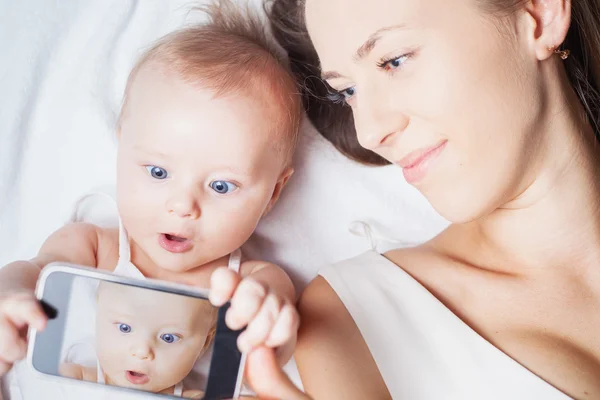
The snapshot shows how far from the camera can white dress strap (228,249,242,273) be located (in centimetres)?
141

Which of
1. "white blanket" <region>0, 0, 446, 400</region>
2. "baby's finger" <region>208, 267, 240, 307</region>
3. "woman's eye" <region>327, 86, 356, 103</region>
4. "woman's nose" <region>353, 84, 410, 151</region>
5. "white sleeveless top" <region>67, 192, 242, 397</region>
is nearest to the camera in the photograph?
"baby's finger" <region>208, 267, 240, 307</region>

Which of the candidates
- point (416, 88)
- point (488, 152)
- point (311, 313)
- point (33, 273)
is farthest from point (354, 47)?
point (33, 273)

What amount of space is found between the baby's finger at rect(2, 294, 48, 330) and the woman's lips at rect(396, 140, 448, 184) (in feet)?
2.04

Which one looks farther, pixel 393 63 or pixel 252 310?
pixel 393 63

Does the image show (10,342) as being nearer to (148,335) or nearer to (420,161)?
(148,335)

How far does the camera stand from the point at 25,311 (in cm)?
93

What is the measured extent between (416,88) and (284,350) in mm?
515

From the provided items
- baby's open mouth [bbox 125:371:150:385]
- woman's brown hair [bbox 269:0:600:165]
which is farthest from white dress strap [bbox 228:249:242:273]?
baby's open mouth [bbox 125:371:150:385]

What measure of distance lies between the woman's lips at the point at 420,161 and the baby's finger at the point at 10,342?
67 cm

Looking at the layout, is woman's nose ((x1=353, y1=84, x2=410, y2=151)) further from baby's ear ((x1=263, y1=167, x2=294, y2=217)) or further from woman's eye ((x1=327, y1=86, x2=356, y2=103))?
baby's ear ((x1=263, y1=167, x2=294, y2=217))

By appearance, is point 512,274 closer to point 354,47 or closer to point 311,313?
point 311,313

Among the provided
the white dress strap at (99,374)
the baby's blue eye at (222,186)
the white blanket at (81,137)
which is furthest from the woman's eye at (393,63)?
the white dress strap at (99,374)

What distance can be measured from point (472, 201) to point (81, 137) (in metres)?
0.90

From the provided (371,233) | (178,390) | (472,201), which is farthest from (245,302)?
(371,233)
